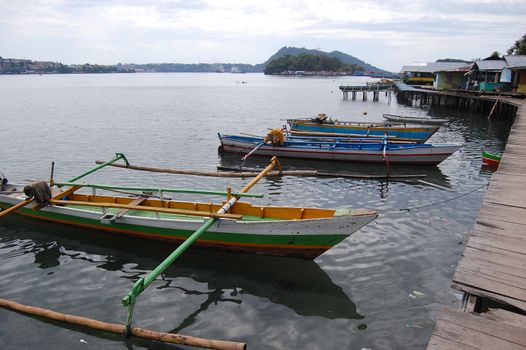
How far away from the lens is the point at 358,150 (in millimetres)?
22562

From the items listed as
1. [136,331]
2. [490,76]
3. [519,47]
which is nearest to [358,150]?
[136,331]

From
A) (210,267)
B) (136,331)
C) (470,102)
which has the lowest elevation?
(210,267)

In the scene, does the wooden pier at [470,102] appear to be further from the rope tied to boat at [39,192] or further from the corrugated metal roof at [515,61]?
the rope tied to boat at [39,192]

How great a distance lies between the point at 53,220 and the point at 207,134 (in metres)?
23.5

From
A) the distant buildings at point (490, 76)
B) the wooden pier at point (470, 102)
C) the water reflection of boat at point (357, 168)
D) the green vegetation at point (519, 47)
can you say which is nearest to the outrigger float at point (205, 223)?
the water reflection of boat at point (357, 168)

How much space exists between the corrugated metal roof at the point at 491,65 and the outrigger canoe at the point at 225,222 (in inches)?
1995

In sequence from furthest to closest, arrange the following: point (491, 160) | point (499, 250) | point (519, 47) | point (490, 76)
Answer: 1. point (519, 47)
2. point (490, 76)
3. point (491, 160)
4. point (499, 250)

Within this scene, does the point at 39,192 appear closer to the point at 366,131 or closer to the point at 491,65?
the point at 366,131

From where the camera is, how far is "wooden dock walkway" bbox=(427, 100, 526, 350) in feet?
16.8

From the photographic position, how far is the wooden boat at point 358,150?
2142 cm

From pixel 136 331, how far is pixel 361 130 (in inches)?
942

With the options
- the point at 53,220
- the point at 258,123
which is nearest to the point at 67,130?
the point at 258,123

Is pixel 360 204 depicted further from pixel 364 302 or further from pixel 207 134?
pixel 207 134

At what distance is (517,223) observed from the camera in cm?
880
